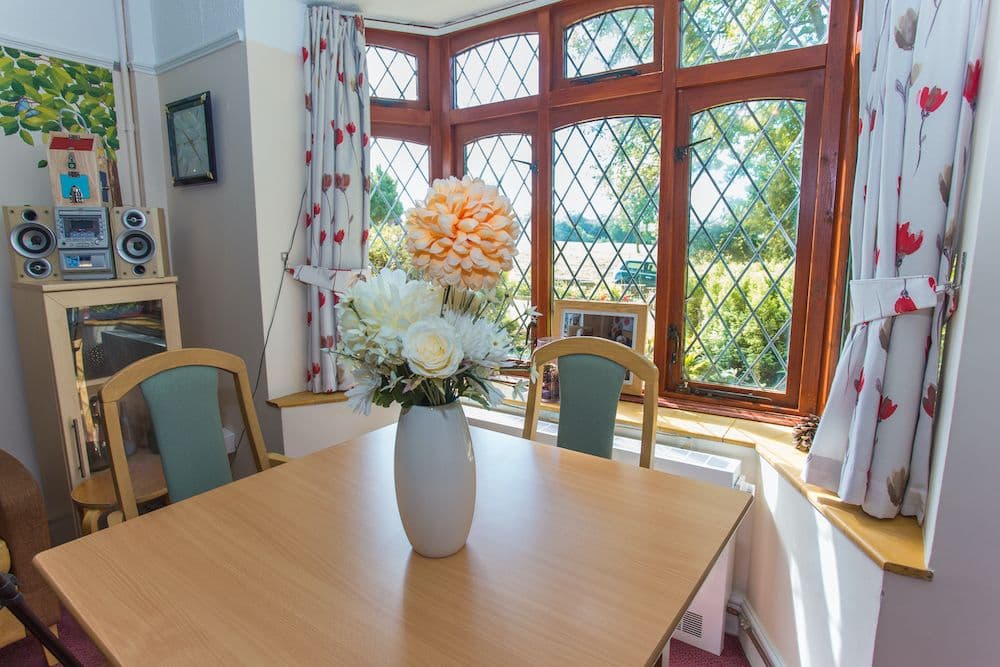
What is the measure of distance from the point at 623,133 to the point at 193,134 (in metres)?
1.94

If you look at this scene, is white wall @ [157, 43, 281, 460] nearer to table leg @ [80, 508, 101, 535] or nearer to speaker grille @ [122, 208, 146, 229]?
speaker grille @ [122, 208, 146, 229]

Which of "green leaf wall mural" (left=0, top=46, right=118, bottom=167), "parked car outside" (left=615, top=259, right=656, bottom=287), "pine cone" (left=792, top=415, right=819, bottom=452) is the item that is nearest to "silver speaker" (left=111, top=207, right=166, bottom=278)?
"green leaf wall mural" (left=0, top=46, right=118, bottom=167)

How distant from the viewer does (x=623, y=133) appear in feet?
7.73

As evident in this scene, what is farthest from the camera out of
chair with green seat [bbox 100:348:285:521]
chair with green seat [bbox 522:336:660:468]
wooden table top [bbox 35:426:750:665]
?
→ chair with green seat [bbox 522:336:660:468]

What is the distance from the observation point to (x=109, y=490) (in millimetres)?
2062

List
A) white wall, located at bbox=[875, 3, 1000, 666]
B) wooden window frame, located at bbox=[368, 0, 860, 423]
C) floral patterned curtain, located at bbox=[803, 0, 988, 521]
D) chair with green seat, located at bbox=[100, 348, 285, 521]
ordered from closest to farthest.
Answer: white wall, located at bbox=[875, 3, 1000, 666], floral patterned curtain, located at bbox=[803, 0, 988, 521], chair with green seat, located at bbox=[100, 348, 285, 521], wooden window frame, located at bbox=[368, 0, 860, 423]

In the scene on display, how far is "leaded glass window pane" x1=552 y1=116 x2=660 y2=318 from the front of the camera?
2.33 m

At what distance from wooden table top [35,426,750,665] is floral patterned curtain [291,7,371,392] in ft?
4.08

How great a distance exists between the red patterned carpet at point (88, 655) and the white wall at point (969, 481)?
2.35ft

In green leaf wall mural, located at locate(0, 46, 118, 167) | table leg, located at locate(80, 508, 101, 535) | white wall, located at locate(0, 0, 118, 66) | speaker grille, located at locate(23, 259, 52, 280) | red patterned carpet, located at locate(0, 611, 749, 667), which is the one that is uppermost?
white wall, located at locate(0, 0, 118, 66)

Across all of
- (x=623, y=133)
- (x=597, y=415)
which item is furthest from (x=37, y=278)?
(x=623, y=133)

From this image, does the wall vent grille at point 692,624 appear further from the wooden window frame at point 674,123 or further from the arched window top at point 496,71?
the arched window top at point 496,71

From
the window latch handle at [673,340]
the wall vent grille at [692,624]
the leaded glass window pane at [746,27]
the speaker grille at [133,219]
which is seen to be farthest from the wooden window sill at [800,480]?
the speaker grille at [133,219]

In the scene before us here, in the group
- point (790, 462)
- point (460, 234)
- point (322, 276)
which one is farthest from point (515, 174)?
point (460, 234)
